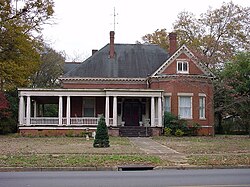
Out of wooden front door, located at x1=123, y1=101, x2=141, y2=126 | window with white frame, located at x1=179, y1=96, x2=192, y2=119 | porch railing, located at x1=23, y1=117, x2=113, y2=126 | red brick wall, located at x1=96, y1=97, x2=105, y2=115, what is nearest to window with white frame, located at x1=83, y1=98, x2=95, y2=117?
red brick wall, located at x1=96, y1=97, x2=105, y2=115

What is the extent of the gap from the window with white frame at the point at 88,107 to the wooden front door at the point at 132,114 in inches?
124

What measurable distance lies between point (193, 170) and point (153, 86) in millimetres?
24767

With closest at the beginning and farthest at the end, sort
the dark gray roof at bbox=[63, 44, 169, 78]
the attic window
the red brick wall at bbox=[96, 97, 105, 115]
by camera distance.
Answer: the attic window < the red brick wall at bbox=[96, 97, 105, 115] < the dark gray roof at bbox=[63, 44, 169, 78]

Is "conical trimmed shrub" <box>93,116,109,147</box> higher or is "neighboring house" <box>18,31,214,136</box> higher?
"neighboring house" <box>18,31,214,136</box>

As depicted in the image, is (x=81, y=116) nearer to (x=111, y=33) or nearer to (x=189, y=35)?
(x=111, y=33)

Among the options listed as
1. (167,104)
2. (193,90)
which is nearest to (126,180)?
(167,104)

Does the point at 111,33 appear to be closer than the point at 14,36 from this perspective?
No

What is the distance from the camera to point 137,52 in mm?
44750

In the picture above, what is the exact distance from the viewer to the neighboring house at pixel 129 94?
3762 centimetres

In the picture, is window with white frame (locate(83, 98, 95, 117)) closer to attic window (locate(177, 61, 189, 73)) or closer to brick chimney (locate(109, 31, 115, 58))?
brick chimney (locate(109, 31, 115, 58))

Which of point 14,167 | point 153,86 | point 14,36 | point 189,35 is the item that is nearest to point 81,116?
point 153,86

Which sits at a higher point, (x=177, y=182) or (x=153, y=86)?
(x=153, y=86)

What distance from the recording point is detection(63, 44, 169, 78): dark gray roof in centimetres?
4212

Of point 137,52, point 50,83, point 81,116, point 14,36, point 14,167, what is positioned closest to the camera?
point 14,167
